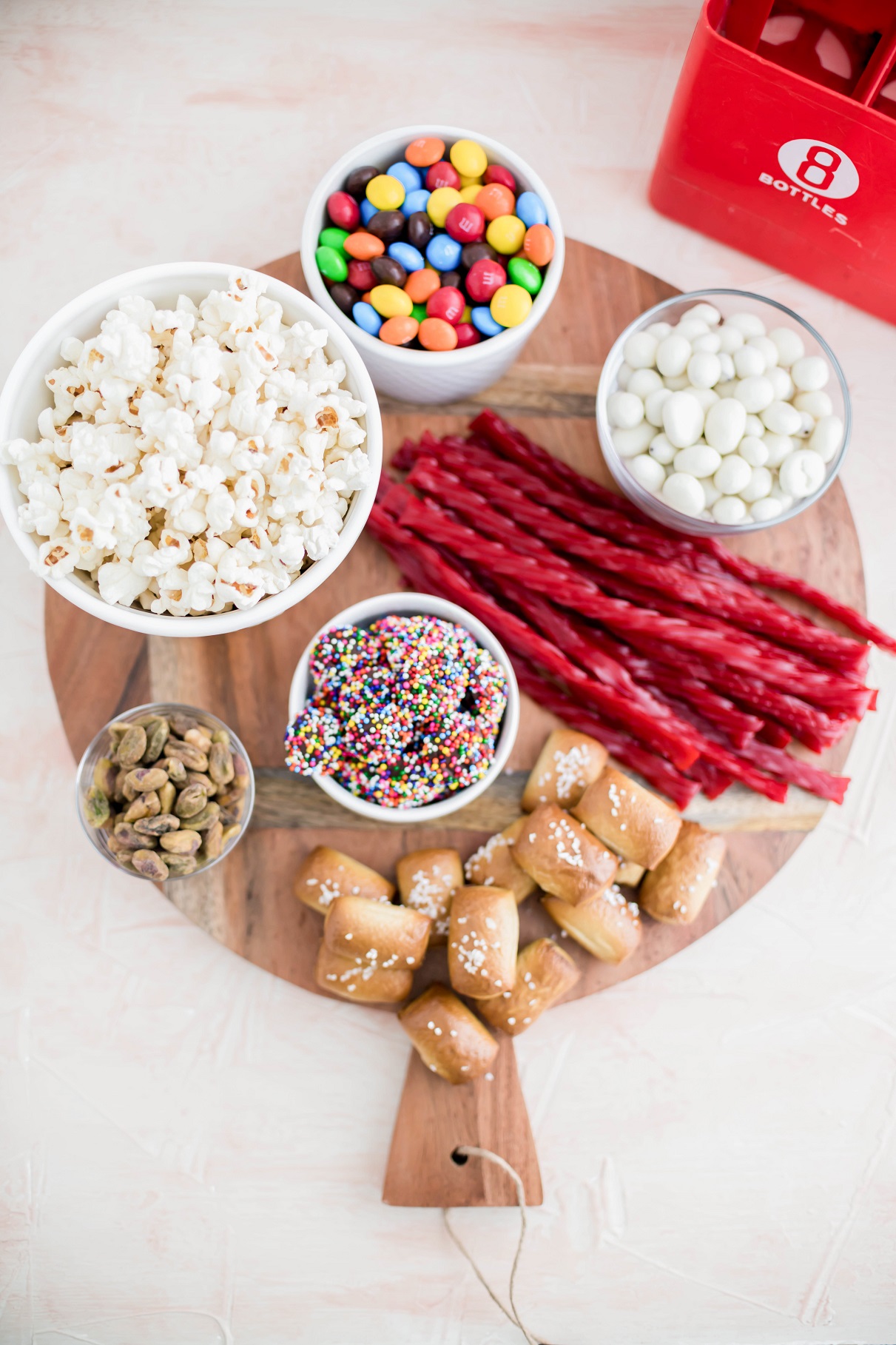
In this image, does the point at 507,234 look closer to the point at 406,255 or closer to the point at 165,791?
the point at 406,255

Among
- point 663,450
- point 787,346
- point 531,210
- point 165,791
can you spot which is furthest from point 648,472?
point 165,791

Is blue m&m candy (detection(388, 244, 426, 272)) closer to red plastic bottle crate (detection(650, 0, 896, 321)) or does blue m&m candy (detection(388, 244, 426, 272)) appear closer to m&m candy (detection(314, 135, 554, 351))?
m&m candy (detection(314, 135, 554, 351))

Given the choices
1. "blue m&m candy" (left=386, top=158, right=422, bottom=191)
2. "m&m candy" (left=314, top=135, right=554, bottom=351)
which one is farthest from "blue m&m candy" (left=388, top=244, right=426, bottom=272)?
"blue m&m candy" (left=386, top=158, right=422, bottom=191)

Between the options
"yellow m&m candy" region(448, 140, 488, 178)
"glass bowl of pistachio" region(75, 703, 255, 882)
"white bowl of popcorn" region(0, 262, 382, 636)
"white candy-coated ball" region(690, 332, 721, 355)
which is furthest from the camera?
"white candy-coated ball" region(690, 332, 721, 355)

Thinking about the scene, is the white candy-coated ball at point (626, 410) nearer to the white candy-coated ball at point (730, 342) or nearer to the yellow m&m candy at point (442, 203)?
the white candy-coated ball at point (730, 342)

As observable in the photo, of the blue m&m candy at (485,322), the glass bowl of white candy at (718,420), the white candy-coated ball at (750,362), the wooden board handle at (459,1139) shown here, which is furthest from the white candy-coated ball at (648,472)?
the wooden board handle at (459,1139)

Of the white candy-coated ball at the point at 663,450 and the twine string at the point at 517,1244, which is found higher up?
the white candy-coated ball at the point at 663,450

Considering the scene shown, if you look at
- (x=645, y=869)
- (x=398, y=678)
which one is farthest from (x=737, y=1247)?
(x=398, y=678)
